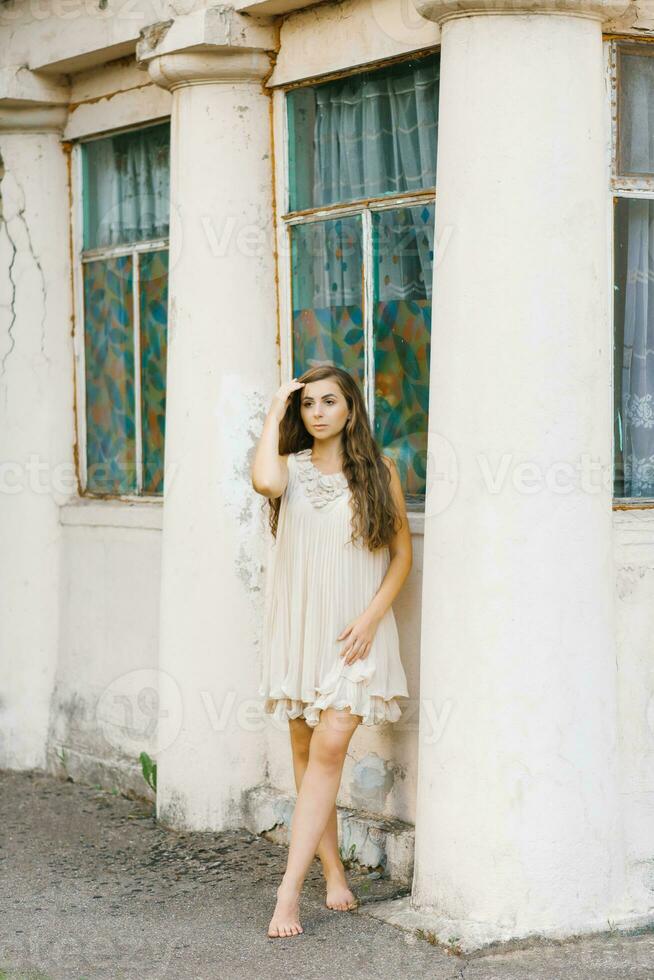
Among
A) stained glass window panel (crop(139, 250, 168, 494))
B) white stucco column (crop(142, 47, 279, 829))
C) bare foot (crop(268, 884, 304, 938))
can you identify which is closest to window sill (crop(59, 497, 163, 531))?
stained glass window panel (crop(139, 250, 168, 494))

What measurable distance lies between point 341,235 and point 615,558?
1.87m

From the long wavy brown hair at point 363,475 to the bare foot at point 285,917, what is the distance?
49.4 inches

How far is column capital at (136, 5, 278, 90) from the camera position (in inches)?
240

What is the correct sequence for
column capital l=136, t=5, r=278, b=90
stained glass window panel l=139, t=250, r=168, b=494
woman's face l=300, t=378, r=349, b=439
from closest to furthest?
woman's face l=300, t=378, r=349, b=439 < column capital l=136, t=5, r=278, b=90 < stained glass window panel l=139, t=250, r=168, b=494

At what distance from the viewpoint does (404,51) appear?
5.65 metres

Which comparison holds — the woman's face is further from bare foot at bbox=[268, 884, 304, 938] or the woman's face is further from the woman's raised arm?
bare foot at bbox=[268, 884, 304, 938]

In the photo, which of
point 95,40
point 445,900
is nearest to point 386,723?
point 445,900

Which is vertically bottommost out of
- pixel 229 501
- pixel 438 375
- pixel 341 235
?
pixel 229 501

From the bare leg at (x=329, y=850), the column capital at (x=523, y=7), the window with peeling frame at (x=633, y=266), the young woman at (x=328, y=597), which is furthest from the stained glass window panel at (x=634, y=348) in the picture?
the bare leg at (x=329, y=850)

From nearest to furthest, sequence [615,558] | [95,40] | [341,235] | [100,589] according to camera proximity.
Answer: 1. [615,558]
2. [341,235]
3. [95,40]
4. [100,589]

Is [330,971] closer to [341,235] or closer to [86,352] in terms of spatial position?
[341,235]

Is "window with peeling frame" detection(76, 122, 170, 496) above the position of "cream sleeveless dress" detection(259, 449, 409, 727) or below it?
above

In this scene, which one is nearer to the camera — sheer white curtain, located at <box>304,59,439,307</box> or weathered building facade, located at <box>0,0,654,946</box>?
weathered building facade, located at <box>0,0,654,946</box>

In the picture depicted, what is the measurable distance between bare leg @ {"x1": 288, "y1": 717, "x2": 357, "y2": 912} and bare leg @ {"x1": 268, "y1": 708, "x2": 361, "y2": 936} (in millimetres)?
178
